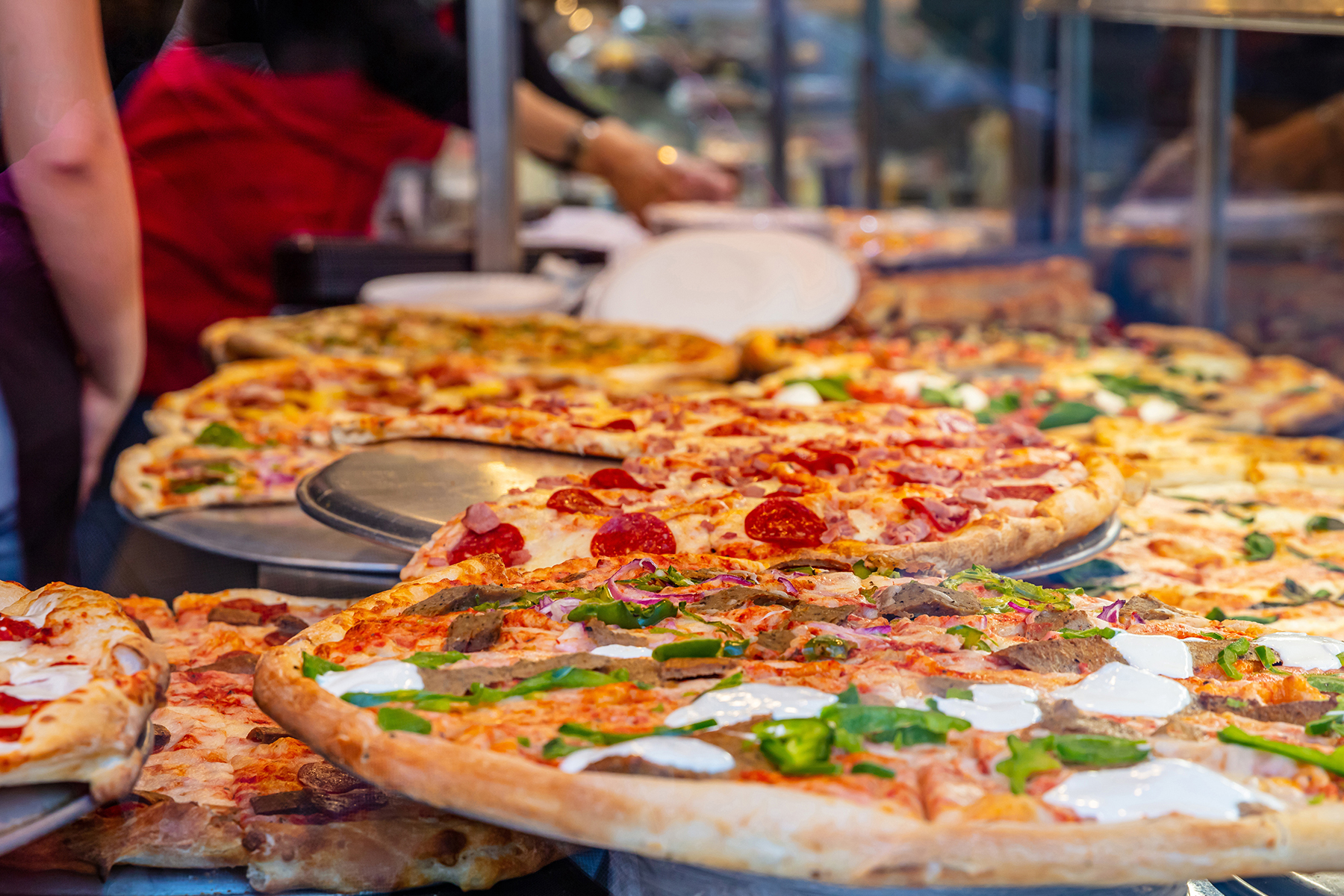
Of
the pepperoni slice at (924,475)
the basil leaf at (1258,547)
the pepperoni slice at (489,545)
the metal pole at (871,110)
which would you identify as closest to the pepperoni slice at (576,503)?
the pepperoni slice at (489,545)

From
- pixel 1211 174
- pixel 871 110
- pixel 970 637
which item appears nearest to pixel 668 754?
pixel 970 637

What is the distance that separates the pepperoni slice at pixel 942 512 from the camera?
1669mm

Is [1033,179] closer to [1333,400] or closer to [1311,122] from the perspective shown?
[1311,122]

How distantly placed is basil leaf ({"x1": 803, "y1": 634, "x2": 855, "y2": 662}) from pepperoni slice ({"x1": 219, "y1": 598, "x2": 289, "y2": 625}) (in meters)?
0.92

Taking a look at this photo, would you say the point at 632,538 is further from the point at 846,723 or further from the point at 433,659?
the point at 846,723

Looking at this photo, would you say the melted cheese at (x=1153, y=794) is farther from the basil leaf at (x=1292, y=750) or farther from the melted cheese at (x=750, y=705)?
the melted cheese at (x=750, y=705)

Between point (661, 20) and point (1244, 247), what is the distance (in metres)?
3.39

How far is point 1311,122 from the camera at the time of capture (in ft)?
13.3

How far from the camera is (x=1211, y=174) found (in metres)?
4.31

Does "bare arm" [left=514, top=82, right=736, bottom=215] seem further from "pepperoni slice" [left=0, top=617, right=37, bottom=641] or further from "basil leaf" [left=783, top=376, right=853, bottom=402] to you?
"pepperoni slice" [left=0, top=617, right=37, bottom=641]

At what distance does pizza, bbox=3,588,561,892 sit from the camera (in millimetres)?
1027

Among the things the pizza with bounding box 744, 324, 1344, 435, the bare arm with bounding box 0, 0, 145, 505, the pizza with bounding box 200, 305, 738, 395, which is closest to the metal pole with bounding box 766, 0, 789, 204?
the pizza with bounding box 744, 324, 1344, 435

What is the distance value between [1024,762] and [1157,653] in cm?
30

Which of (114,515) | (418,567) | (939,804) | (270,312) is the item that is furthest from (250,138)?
(939,804)
